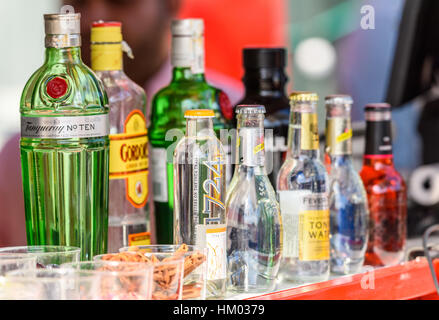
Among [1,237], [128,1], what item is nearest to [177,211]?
[1,237]

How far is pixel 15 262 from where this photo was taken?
1.18m

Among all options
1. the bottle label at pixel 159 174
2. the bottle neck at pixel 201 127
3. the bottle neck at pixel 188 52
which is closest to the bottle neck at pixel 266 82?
the bottle neck at pixel 188 52

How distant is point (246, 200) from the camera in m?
1.38

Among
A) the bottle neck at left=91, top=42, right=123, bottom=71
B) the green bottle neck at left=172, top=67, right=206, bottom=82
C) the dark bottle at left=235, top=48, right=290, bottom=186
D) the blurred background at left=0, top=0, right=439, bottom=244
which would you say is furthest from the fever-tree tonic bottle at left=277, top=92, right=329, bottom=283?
the blurred background at left=0, top=0, right=439, bottom=244

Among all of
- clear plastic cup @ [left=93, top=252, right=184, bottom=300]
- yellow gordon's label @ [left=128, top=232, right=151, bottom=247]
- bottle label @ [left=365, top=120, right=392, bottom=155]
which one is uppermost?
bottle label @ [left=365, top=120, right=392, bottom=155]

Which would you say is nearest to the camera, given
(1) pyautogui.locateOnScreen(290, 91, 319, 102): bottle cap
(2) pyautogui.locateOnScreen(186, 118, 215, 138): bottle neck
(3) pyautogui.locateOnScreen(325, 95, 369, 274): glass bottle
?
(2) pyautogui.locateOnScreen(186, 118, 215, 138): bottle neck

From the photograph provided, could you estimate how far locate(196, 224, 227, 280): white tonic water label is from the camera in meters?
1.31

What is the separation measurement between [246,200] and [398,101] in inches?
35.6

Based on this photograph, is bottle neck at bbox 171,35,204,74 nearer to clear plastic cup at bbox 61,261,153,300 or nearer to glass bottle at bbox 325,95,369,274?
glass bottle at bbox 325,95,369,274

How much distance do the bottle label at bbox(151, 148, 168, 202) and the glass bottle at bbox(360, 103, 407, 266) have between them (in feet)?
1.33

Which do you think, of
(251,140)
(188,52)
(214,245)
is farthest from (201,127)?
(188,52)

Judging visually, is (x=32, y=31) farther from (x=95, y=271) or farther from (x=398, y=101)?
(x=398, y=101)
